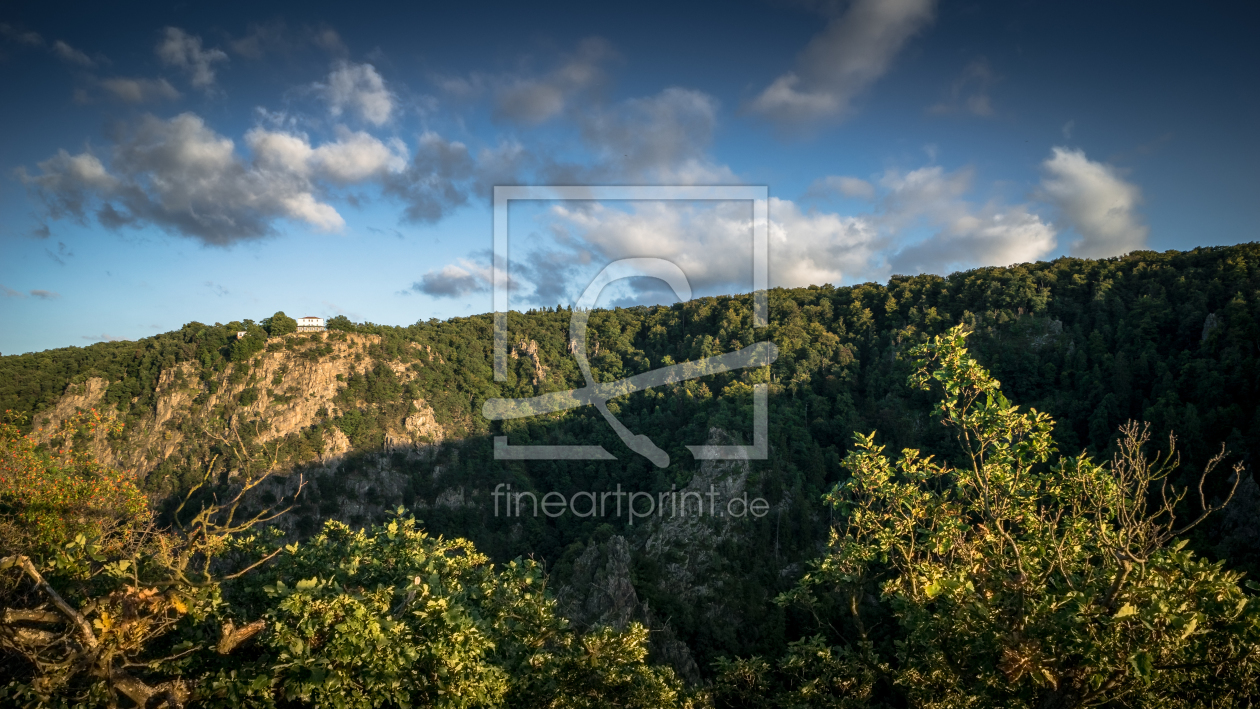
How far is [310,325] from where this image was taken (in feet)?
320

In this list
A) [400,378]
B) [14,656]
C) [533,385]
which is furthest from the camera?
[533,385]

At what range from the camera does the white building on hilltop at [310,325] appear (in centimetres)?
9638

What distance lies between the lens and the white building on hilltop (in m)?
96.4

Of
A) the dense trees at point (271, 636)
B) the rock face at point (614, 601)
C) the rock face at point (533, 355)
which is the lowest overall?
the rock face at point (614, 601)

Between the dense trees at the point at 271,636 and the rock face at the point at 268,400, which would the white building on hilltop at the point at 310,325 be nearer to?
the rock face at the point at 268,400

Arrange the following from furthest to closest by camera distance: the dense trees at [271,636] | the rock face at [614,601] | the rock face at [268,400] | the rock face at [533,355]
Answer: the rock face at [533,355]
the rock face at [268,400]
the rock face at [614,601]
the dense trees at [271,636]

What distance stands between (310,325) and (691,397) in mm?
65921

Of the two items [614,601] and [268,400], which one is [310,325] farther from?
[614,601]

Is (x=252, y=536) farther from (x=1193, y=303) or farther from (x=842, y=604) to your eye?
(x=1193, y=303)

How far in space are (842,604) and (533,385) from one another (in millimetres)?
77598

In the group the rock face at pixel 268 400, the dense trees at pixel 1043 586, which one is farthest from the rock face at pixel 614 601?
the rock face at pixel 268 400

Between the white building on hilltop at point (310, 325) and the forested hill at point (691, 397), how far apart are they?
2627 millimetres

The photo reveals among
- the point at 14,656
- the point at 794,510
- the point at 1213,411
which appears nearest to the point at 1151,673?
the point at 14,656

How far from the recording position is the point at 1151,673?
5828 millimetres
